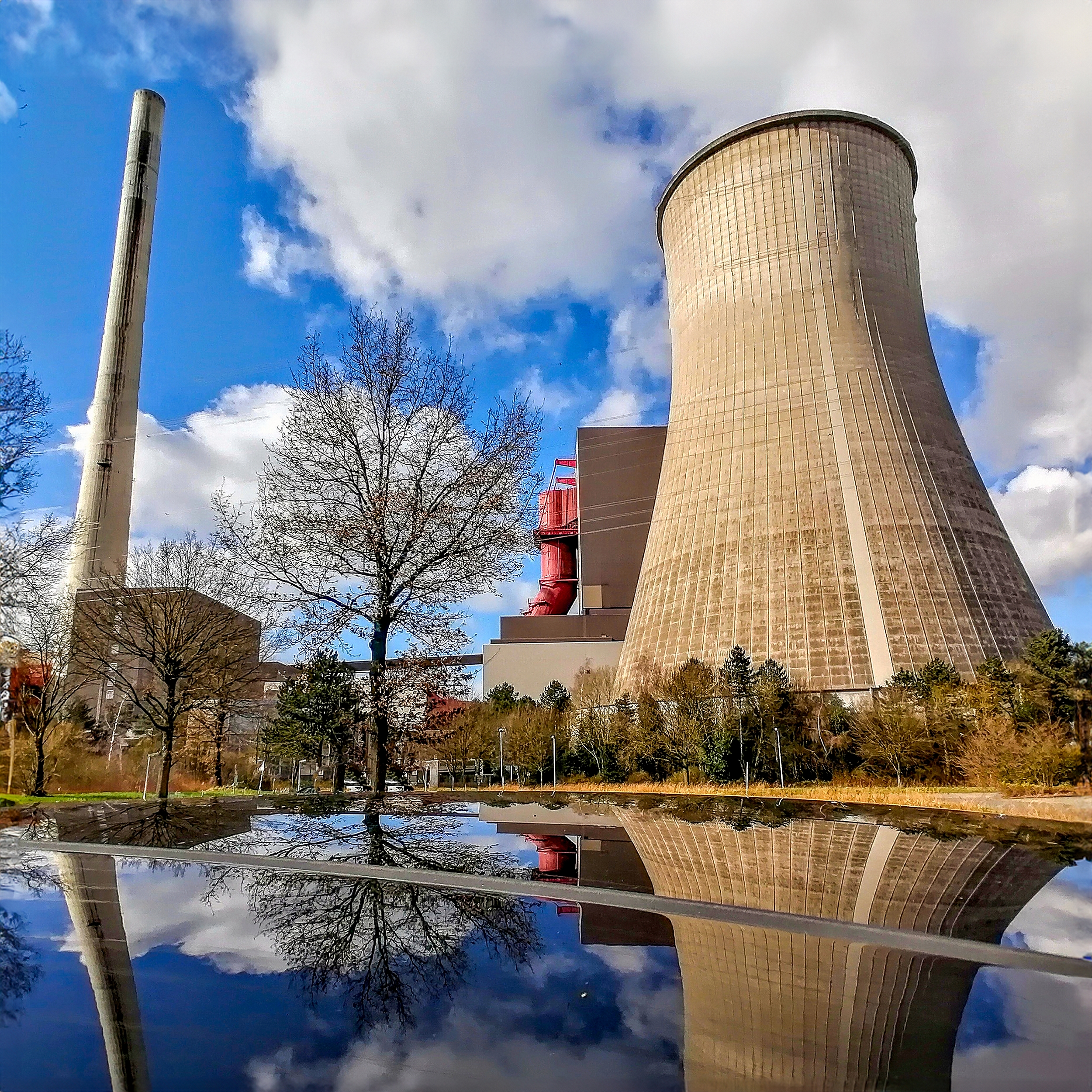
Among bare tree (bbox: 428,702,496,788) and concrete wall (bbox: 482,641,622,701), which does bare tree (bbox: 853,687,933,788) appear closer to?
bare tree (bbox: 428,702,496,788)

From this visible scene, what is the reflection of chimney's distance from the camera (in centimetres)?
91

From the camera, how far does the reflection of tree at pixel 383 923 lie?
118 centimetres

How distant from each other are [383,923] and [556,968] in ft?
1.43

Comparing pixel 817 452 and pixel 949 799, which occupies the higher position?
pixel 817 452

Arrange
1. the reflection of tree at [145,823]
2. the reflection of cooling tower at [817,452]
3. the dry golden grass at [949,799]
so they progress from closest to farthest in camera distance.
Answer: the reflection of tree at [145,823], the dry golden grass at [949,799], the reflection of cooling tower at [817,452]

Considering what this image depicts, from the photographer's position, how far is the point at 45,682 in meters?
17.2

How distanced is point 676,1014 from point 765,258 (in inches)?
747

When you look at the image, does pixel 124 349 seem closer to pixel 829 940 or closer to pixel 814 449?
pixel 814 449

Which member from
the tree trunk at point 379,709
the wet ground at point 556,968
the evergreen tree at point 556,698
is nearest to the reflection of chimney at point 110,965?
the wet ground at point 556,968

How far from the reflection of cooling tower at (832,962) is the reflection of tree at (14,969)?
3.35ft

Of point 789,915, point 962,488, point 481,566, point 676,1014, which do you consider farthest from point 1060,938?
point 962,488

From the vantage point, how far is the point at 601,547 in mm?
34344

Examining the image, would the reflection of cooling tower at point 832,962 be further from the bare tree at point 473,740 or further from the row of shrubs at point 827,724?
the bare tree at point 473,740

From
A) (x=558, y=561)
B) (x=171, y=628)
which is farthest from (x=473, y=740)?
(x=558, y=561)
